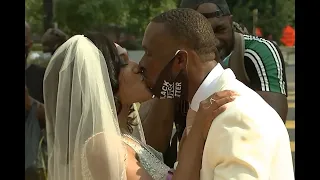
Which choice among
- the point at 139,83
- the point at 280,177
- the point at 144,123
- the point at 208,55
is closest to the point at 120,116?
the point at 139,83

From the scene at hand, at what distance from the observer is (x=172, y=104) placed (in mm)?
2850

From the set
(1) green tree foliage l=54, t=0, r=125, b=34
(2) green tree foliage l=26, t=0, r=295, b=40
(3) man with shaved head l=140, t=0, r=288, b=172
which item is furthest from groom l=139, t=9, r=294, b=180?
(1) green tree foliage l=54, t=0, r=125, b=34

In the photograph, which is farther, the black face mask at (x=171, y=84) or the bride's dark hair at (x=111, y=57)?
the bride's dark hair at (x=111, y=57)

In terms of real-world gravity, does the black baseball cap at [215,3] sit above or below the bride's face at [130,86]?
above

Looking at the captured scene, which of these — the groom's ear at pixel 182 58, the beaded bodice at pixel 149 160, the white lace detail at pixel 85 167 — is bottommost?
the beaded bodice at pixel 149 160

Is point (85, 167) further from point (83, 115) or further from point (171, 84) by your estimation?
point (171, 84)

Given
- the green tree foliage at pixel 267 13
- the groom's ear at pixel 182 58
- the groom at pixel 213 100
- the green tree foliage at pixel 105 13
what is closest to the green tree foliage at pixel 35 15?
the green tree foliage at pixel 105 13

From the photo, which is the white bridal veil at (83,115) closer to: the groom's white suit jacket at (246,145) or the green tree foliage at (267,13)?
the groom's white suit jacket at (246,145)

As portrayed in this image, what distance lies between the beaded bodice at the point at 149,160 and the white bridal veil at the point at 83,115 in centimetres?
12

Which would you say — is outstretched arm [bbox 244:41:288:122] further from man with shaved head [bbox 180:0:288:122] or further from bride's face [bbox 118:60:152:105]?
bride's face [bbox 118:60:152:105]

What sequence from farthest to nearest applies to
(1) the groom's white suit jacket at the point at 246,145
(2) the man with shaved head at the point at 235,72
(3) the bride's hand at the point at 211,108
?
(2) the man with shaved head at the point at 235,72 → (3) the bride's hand at the point at 211,108 → (1) the groom's white suit jacket at the point at 246,145

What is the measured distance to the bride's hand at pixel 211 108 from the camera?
5.05 ft

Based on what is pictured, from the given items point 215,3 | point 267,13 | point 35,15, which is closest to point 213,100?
point 215,3
